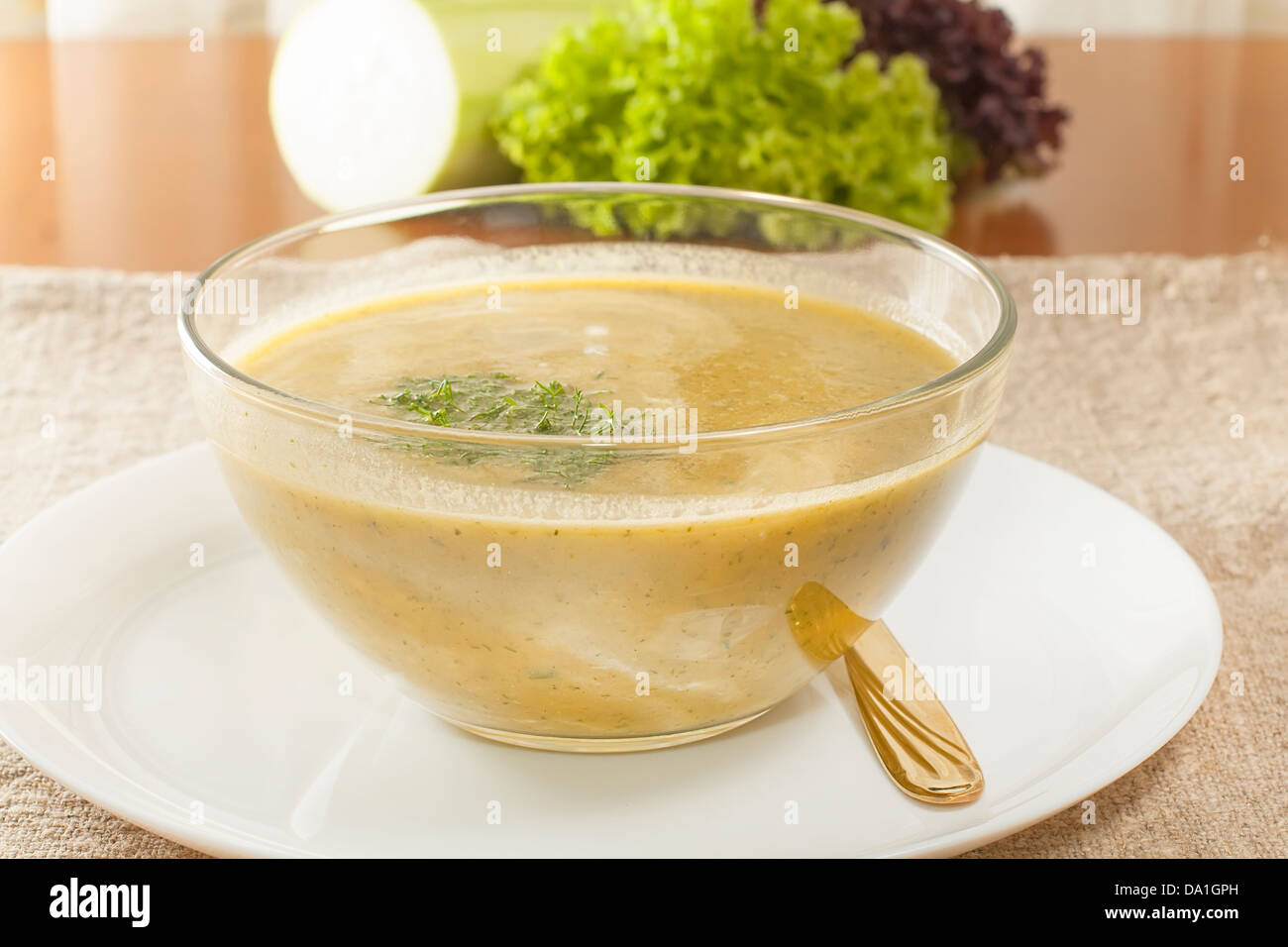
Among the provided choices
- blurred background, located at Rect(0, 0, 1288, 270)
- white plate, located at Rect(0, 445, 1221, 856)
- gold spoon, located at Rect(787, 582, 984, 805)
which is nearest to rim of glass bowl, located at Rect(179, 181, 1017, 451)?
gold spoon, located at Rect(787, 582, 984, 805)

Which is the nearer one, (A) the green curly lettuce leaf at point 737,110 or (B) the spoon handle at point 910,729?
(B) the spoon handle at point 910,729

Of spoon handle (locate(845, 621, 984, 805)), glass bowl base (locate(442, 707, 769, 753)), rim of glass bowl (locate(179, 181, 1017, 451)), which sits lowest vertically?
glass bowl base (locate(442, 707, 769, 753))

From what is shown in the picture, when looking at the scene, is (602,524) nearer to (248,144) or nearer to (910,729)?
(910,729)

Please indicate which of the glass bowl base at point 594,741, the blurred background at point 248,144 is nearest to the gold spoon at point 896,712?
the glass bowl base at point 594,741

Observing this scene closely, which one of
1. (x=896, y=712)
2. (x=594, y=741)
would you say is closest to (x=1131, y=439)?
(x=896, y=712)

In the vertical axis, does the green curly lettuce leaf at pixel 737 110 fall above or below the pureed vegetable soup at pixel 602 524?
above

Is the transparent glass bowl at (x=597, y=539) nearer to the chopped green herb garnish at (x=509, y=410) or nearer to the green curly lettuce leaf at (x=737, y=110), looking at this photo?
the chopped green herb garnish at (x=509, y=410)

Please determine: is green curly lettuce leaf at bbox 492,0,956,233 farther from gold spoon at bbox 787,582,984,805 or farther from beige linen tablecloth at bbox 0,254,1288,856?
gold spoon at bbox 787,582,984,805
